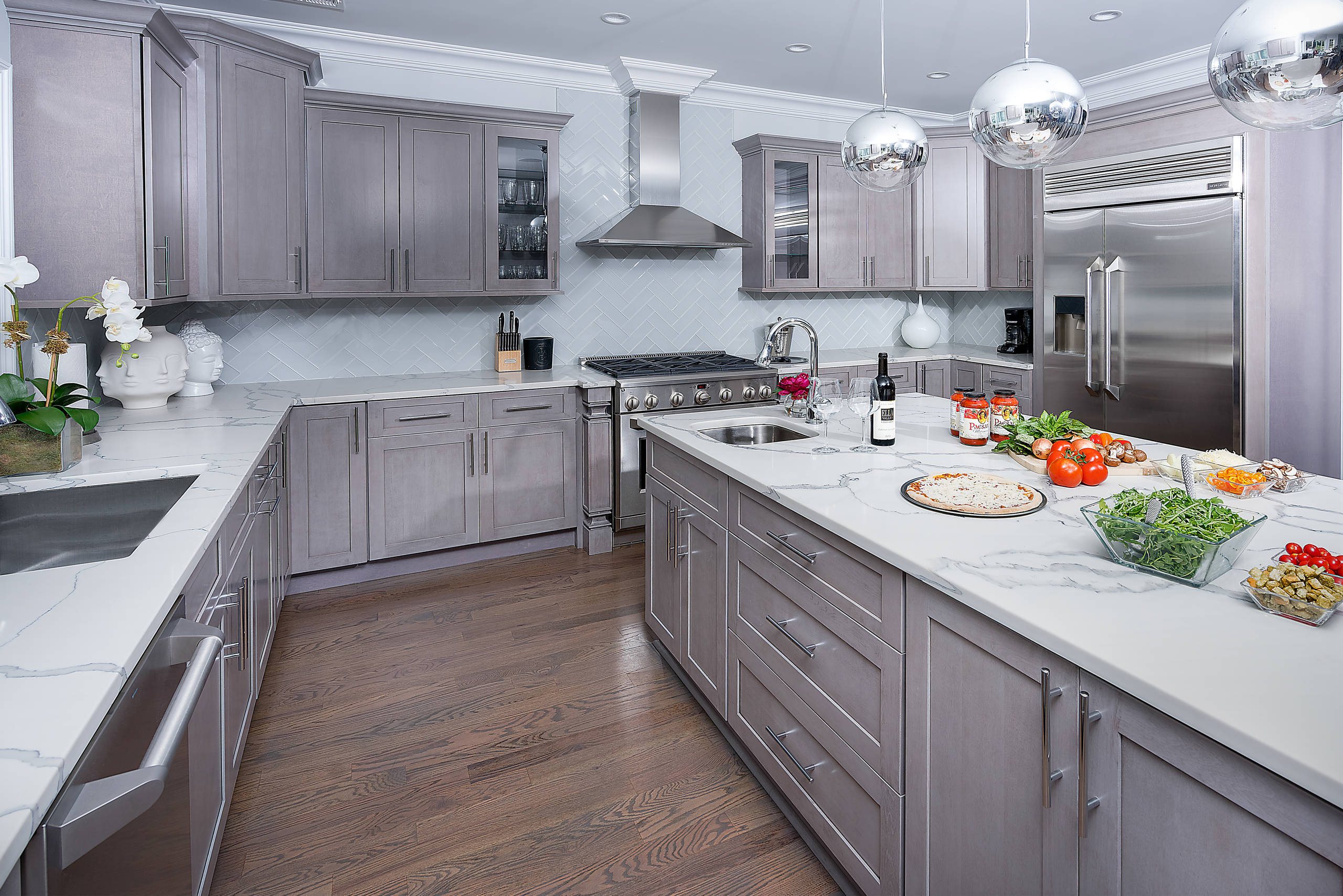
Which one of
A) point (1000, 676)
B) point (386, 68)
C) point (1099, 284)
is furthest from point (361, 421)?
point (1099, 284)

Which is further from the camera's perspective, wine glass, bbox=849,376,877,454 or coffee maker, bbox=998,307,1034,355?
coffee maker, bbox=998,307,1034,355

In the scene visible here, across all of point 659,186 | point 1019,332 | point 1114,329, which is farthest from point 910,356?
point 659,186

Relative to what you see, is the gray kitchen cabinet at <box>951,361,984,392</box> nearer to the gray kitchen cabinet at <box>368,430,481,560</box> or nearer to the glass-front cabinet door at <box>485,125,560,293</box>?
the glass-front cabinet door at <box>485,125,560,293</box>

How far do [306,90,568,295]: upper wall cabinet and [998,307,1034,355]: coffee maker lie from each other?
3092mm

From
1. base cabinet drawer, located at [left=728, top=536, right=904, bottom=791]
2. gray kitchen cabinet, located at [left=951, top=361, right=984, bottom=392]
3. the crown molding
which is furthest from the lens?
gray kitchen cabinet, located at [left=951, top=361, right=984, bottom=392]

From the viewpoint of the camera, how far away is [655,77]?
4.35 metres

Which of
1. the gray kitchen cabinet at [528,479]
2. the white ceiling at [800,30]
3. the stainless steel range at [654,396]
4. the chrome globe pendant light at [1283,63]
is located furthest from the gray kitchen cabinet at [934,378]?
the chrome globe pendant light at [1283,63]

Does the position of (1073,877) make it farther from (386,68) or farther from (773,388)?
(386,68)

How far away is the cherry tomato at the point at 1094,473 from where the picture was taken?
183 centimetres

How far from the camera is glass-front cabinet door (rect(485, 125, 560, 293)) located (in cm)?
395

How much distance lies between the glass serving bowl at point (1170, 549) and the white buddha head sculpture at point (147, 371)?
124 inches

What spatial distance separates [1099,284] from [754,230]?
Answer: 1996mm

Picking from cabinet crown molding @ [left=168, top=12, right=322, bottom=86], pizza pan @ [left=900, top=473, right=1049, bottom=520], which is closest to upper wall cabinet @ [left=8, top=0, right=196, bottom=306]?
cabinet crown molding @ [left=168, top=12, right=322, bottom=86]

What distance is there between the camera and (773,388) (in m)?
4.38
